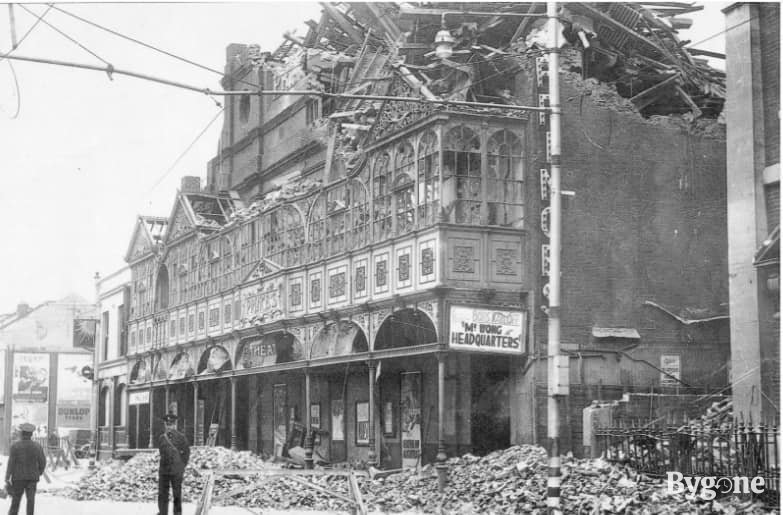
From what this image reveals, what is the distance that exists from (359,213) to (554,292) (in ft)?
38.5

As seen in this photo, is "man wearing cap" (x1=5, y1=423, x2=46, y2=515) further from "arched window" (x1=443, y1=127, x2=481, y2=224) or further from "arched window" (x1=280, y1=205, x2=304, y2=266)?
"arched window" (x1=280, y1=205, x2=304, y2=266)

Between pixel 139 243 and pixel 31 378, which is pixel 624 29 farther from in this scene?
pixel 31 378

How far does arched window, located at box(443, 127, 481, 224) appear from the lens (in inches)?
1026

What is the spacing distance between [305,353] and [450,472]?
27.4 ft

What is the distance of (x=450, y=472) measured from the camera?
2522 cm

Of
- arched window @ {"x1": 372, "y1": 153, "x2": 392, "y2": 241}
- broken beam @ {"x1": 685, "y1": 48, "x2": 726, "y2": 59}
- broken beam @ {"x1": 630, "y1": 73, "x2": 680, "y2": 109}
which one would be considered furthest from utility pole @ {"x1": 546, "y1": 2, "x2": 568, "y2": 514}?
broken beam @ {"x1": 685, "y1": 48, "x2": 726, "y2": 59}

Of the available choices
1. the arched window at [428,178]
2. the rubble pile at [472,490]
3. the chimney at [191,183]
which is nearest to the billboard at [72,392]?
the chimney at [191,183]

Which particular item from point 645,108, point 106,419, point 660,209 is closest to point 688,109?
point 645,108

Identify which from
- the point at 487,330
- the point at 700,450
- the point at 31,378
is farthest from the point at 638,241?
the point at 31,378

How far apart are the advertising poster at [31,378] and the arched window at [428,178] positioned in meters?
63.9

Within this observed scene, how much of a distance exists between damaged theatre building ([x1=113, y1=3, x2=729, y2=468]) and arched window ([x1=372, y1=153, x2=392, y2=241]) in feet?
0.18

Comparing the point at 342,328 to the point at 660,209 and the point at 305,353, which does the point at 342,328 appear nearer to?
the point at 305,353

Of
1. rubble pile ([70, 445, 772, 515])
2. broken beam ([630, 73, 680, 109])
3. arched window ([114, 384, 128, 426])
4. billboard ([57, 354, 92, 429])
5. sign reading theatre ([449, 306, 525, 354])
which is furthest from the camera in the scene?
billboard ([57, 354, 92, 429])

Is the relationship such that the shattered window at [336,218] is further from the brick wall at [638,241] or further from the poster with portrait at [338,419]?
the brick wall at [638,241]
